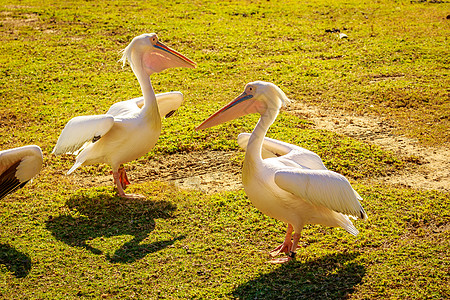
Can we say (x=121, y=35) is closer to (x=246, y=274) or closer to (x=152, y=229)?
(x=152, y=229)

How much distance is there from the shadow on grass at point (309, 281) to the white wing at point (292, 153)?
2.86ft

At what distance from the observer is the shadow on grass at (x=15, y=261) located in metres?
4.43

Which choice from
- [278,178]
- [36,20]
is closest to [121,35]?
[36,20]

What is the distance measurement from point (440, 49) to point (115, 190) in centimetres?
723

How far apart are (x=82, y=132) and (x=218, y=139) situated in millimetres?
2124

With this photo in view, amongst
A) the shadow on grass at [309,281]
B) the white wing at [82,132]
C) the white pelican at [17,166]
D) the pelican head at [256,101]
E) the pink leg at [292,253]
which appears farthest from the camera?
the white wing at [82,132]

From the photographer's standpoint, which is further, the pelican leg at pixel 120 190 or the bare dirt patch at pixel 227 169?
the bare dirt patch at pixel 227 169

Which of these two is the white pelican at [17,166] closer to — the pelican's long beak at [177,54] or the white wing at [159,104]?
the white wing at [159,104]

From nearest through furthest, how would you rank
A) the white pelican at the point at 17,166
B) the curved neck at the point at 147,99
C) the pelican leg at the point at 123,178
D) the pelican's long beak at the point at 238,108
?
the pelican's long beak at the point at 238,108
the white pelican at the point at 17,166
the curved neck at the point at 147,99
the pelican leg at the point at 123,178

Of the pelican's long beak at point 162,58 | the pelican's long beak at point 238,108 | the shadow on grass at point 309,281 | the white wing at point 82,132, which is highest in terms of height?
the pelican's long beak at point 162,58

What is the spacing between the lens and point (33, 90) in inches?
343

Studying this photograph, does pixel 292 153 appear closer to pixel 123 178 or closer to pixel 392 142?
pixel 123 178

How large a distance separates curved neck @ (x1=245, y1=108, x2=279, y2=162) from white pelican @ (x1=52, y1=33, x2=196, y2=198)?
154cm

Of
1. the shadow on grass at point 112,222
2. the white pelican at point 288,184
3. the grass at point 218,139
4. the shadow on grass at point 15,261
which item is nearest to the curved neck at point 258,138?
the white pelican at point 288,184
